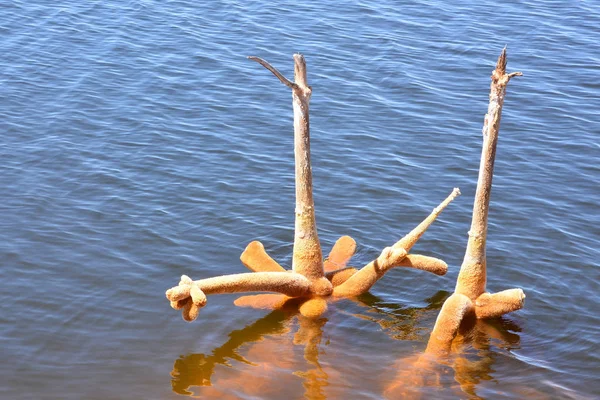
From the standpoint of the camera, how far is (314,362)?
376 inches

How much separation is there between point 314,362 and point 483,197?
275 cm

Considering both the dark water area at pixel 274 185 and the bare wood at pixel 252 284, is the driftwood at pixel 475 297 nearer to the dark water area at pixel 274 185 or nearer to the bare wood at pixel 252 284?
→ the dark water area at pixel 274 185

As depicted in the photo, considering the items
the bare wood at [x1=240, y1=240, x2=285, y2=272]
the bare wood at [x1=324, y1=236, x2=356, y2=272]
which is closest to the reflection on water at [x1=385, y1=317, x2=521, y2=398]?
the bare wood at [x1=324, y1=236, x2=356, y2=272]

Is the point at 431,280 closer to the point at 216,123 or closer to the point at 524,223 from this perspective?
the point at 524,223

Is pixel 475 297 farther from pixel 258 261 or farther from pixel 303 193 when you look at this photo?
pixel 258 261

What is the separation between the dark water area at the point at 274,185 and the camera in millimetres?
9570

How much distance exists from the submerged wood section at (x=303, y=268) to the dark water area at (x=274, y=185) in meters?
0.26

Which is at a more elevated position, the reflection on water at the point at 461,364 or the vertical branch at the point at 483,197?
the vertical branch at the point at 483,197

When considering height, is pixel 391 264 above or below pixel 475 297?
above

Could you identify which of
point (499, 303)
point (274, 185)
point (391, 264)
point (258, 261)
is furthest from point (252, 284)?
point (274, 185)

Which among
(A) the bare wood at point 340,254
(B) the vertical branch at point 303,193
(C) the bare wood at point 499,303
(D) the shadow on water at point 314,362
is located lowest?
(D) the shadow on water at point 314,362

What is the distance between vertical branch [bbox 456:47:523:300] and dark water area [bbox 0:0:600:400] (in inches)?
27.9

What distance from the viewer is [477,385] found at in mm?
9211

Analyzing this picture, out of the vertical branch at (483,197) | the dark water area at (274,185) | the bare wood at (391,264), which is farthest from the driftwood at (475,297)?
the bare wood at (391,264)
